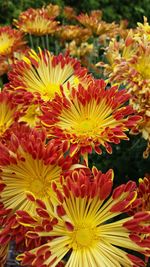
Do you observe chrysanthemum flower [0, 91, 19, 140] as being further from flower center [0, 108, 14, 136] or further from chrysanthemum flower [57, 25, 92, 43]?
chrysanthemum flower [57, 25, 92, 43]

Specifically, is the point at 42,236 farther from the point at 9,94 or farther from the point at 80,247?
the point at 9,94

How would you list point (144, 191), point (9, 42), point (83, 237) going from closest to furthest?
1. point (83, 237)
2. point (144, 191)
3. point (9, 42)

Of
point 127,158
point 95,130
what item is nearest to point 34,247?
point 95,130

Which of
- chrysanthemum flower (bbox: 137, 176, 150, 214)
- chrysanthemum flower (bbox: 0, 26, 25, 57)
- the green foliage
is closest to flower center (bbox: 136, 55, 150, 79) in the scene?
chrysanthemum flower (bbox: 137, 176, 150, 214)

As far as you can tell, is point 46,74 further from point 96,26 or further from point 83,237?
point 96,26

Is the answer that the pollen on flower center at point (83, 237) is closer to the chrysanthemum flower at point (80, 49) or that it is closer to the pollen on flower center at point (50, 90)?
the pollen on flower center at point (50, 90)

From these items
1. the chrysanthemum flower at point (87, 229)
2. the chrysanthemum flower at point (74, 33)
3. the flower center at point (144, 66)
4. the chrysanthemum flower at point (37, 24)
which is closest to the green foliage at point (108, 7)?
the chrysanthemum flower at point (74, 33)

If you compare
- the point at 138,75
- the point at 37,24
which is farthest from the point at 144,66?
the point at 37,24
